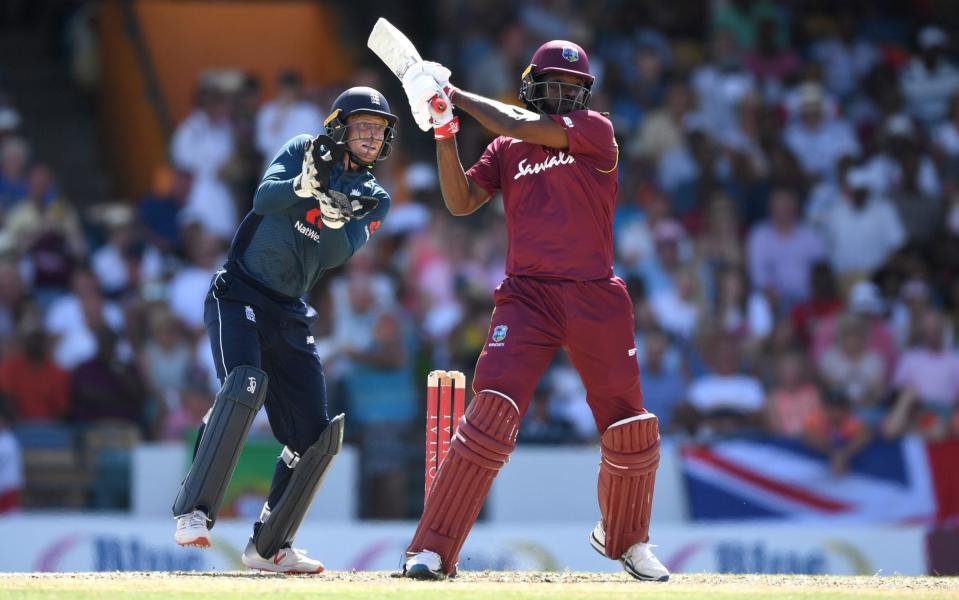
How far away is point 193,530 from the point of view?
7.00 metres

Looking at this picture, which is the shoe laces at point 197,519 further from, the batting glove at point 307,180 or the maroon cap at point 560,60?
the maroon cap at point 560,60

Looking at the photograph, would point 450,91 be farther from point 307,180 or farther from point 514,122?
point 307,180

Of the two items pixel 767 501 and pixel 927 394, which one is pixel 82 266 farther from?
pixel 927 394

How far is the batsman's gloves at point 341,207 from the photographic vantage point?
718 centimetres

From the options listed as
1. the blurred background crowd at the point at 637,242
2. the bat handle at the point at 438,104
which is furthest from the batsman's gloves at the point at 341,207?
the blurred background crowd at the point at 637,242

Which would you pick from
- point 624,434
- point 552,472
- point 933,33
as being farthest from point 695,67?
point 624,434

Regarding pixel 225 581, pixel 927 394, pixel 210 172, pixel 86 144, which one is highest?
pixel 86 144

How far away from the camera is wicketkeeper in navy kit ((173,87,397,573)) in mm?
7199

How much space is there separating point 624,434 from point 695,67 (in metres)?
9.43

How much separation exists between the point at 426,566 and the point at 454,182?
5.47 ft

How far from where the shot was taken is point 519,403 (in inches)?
278

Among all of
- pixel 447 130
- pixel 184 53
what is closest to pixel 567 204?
pixel 447 130

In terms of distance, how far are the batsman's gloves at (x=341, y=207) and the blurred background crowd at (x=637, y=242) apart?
491cm

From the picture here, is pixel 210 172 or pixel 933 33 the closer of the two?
pixel 210 172
